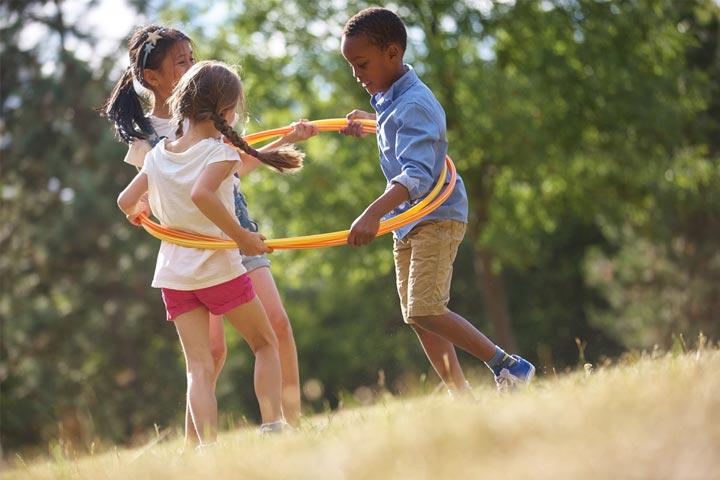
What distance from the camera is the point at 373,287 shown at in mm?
34156

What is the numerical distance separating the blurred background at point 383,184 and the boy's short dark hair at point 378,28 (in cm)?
370

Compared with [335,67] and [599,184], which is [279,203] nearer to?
[335,67]

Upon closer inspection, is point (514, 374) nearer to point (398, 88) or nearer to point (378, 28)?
point (398, 88)

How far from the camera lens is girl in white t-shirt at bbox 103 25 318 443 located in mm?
5230

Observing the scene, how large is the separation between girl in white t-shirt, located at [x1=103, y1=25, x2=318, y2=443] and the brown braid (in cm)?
22

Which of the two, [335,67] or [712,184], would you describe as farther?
[712,184]

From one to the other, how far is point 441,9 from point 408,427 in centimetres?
1400

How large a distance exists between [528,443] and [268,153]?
2.60 metres

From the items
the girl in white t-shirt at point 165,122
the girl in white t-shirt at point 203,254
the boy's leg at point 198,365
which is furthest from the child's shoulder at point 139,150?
the boy's leg at point 198,365

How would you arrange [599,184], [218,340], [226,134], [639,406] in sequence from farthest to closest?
[599,184], [218,340], [226,134], [639,406]

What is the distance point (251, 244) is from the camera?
14.8 feet

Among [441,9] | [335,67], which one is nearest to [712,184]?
[441,9]

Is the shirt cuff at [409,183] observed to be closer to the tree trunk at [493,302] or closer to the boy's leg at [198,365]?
the boy's leg at [198,365]

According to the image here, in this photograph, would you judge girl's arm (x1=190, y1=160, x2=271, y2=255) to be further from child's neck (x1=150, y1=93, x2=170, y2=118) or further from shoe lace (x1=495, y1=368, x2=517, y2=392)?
shoe lace (x1=495, y1=368, x2=517, y2=392)
